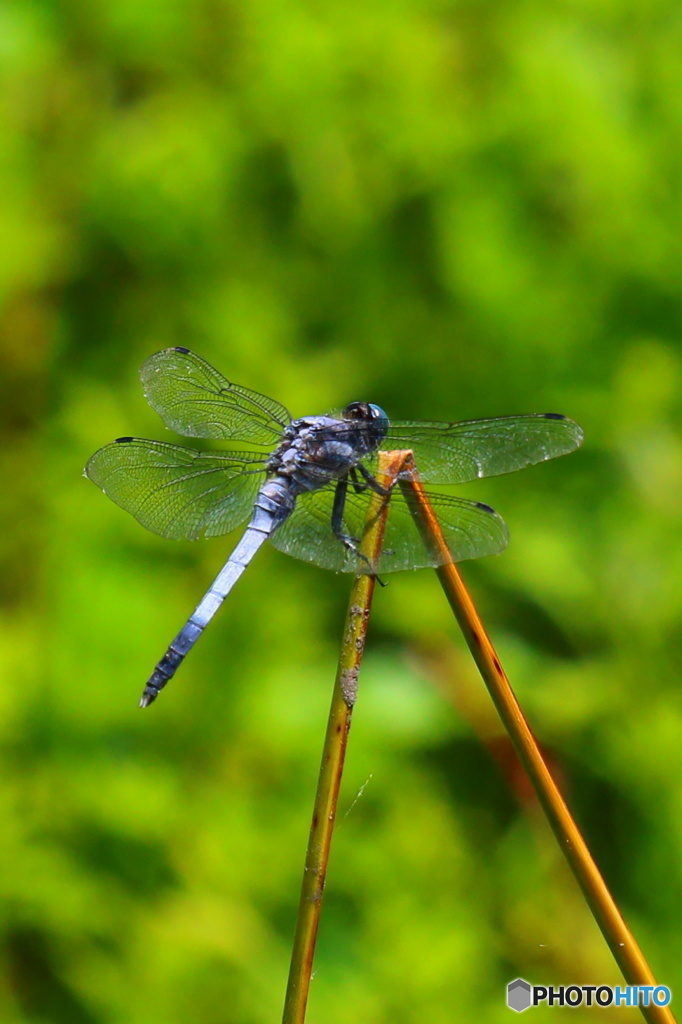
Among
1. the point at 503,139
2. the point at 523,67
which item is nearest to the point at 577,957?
the point at 503,139

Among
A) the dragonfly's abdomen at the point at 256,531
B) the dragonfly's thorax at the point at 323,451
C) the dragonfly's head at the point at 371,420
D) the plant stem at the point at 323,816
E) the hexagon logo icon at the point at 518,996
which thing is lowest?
the plant stem at the point at 323,816

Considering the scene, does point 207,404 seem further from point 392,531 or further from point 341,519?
point 392,531

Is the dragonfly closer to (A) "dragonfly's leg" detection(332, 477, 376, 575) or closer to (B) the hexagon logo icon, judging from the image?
(A) "dragonfly's leg" detection(332, 477, 376, 575)

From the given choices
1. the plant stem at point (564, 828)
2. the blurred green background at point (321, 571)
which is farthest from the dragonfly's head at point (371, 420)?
the plant stem at point (564, 828)

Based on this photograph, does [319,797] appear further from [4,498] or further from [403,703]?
[4,498]

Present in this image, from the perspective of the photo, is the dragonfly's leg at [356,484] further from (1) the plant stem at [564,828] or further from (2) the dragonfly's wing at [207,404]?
(1) the plant stem at [564,828]

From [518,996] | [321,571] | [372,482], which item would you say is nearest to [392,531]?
[372,482]
